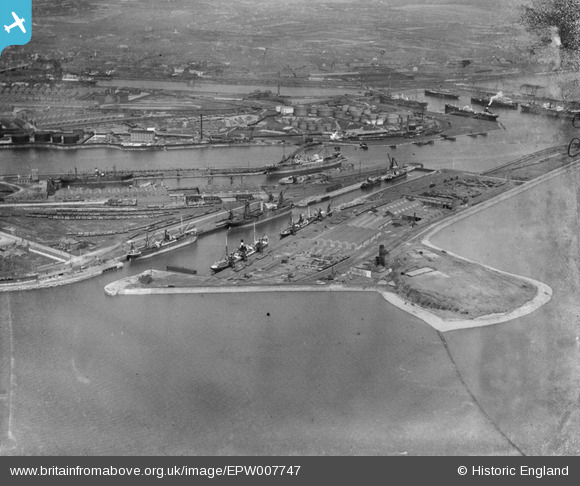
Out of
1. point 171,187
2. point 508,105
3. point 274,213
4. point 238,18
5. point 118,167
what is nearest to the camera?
point 274,213

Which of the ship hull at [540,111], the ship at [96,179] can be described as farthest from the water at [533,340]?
the ship hull at [540,111]

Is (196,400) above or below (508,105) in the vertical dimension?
below

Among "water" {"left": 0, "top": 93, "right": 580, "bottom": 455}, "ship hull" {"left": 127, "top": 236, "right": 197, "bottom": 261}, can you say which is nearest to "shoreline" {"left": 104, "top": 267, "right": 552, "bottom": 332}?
"water" {"left": 0, "top": 93, "right": 580, "bottom": 455}

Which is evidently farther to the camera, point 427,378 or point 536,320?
point 536,320

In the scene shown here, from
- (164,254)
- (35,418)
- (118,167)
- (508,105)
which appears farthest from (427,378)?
(508,105)

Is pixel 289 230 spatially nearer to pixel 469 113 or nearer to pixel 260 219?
pixel 260 219

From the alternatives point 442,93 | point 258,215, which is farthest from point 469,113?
point 258,215

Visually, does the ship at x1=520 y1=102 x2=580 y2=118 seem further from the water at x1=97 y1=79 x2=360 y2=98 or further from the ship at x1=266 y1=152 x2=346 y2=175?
the ship at x1=266 y1=152 x2=346 y2=175

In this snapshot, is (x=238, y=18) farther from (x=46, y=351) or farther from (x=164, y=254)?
(x=46, y=351)

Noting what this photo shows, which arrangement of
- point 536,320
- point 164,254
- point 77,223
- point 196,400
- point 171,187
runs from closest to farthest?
1. point 196,400
2. point 536,320
3. point 164,254
4. point 77,223
5. point 171,187
